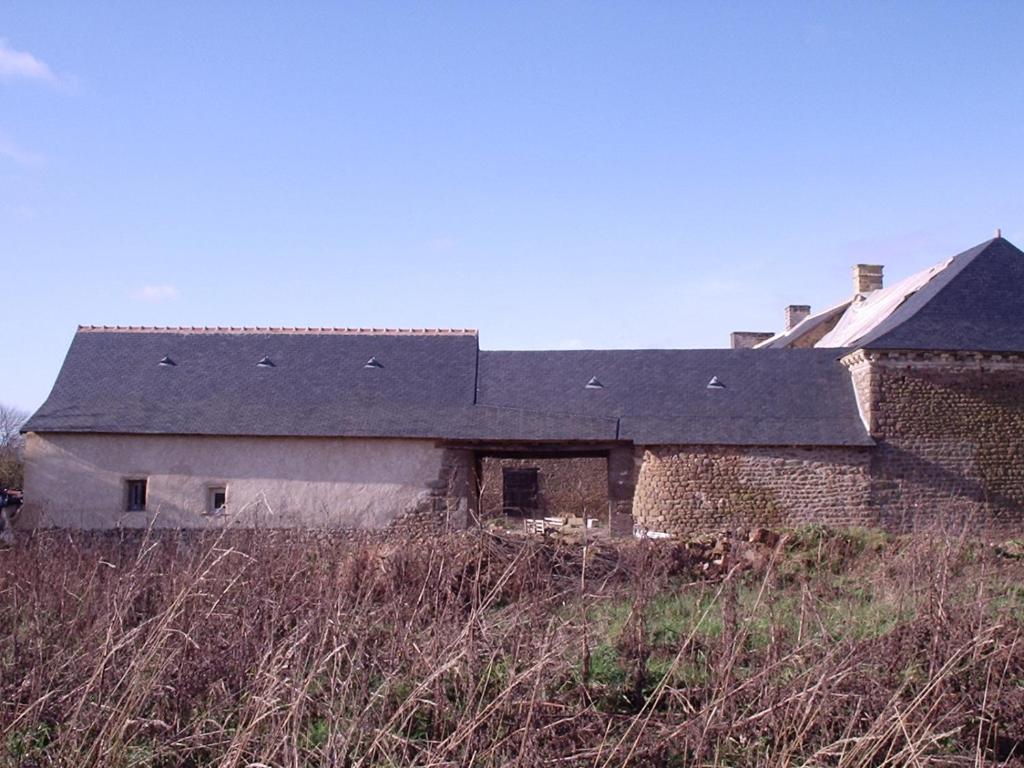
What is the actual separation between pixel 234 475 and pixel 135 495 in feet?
6.18

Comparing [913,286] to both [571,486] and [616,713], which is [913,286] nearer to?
[571,486]

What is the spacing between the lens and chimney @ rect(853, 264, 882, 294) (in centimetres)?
2645

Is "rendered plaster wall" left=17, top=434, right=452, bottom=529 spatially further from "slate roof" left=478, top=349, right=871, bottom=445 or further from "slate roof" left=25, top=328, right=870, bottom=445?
"slate roof" left=478, top=349, right=871, bottom=445

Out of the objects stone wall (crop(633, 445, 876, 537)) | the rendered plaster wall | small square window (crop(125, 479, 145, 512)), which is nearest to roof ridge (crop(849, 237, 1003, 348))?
stone wall (crop(633, 445, 876, 537))

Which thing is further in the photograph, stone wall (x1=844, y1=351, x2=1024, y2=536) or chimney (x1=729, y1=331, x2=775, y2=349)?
chimney (x1=729, y1=331, x2=775, y2=349)

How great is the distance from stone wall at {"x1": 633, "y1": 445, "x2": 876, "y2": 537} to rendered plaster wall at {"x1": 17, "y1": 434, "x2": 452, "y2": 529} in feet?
11.9

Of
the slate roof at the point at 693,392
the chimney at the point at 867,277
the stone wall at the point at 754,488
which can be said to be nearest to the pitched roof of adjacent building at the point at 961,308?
the slate roof at the point at 693,392

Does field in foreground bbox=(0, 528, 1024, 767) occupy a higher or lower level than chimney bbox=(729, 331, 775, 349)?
lower

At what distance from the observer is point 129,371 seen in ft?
63.2

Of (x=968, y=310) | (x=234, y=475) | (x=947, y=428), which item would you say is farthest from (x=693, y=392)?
(x=234, y=475)

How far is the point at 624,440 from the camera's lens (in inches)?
676

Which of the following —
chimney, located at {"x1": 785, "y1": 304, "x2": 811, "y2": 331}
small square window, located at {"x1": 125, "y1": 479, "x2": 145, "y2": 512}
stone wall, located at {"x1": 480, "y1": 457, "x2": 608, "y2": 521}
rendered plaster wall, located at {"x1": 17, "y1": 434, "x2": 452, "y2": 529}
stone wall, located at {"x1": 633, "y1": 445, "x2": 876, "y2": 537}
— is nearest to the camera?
stone wall, located at {"x1": 633, "y1": 445, "x2": 876, "y2": 537}

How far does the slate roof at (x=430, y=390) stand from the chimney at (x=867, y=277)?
823 cm

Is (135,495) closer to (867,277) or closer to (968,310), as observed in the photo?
(968,310)
